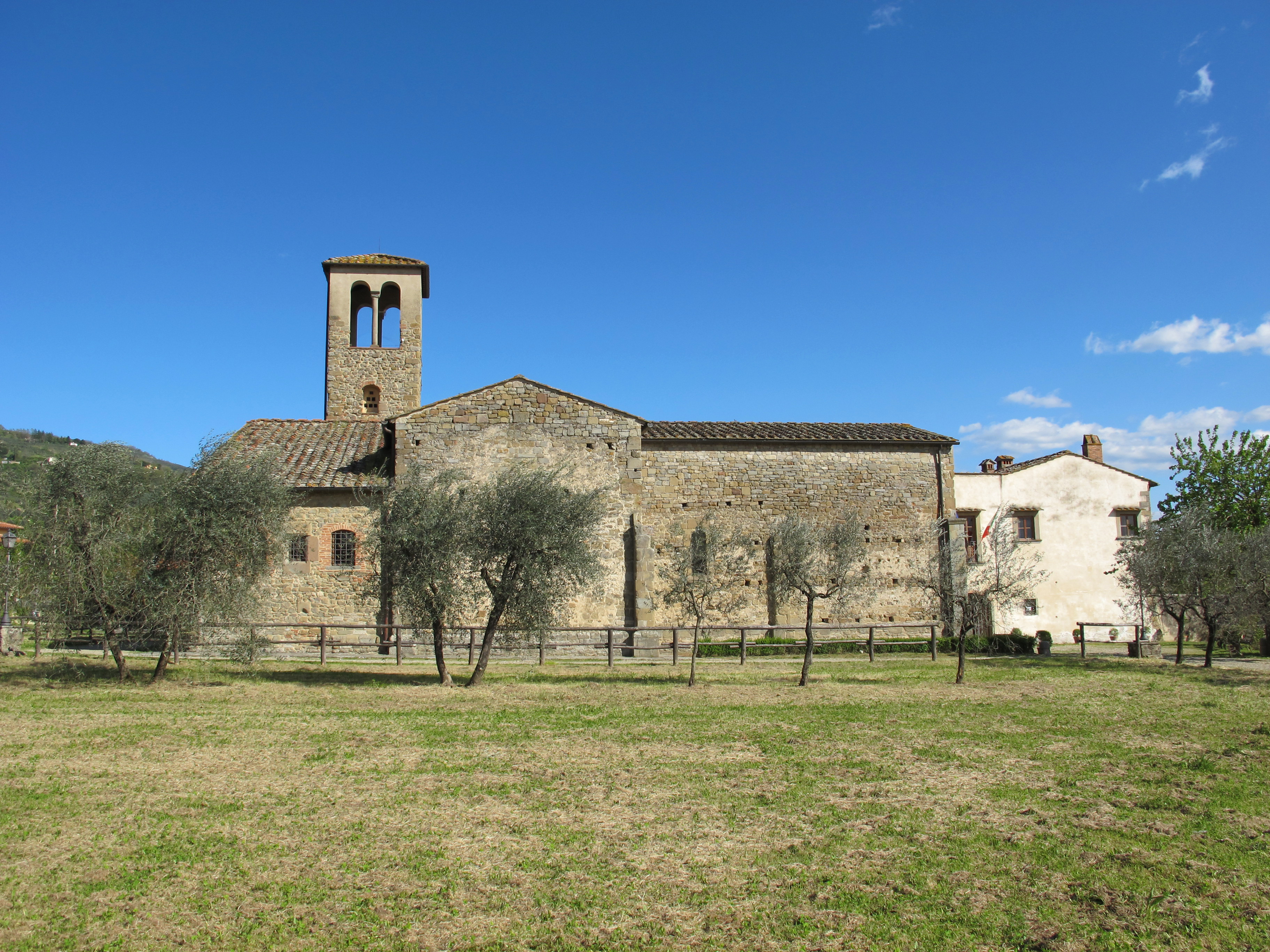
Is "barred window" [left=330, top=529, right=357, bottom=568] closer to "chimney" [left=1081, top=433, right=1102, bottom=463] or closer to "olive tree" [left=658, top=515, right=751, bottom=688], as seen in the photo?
"olive tree" [left=658, top=515, right=751, bottom=688]

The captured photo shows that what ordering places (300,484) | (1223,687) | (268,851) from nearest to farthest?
1. (268,851)
2. (1223,687)
3. (300,484)

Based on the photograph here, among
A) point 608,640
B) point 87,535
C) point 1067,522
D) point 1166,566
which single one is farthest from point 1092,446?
point 87,535

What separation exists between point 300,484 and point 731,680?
42.8 ft

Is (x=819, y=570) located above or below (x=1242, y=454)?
below

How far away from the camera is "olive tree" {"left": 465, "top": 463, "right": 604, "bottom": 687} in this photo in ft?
49.0

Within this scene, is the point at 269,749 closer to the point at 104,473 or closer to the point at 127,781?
the point at 127,781

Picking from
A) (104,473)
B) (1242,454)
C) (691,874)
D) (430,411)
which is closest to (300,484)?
(430,411)

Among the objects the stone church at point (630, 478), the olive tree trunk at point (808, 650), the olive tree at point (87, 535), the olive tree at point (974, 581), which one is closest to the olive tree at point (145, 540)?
the olive tree at point (87, 535)

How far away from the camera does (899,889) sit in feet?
18.4

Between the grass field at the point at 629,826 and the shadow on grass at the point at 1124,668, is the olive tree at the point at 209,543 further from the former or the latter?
the shadow on grass at the point at 1124,668

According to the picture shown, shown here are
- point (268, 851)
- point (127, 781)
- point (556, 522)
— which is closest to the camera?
point (268, 851)

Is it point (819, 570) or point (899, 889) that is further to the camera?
point (819, 570)

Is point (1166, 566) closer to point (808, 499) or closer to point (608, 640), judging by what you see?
point (808, 499)

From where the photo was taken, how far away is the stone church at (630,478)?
22125 mm
